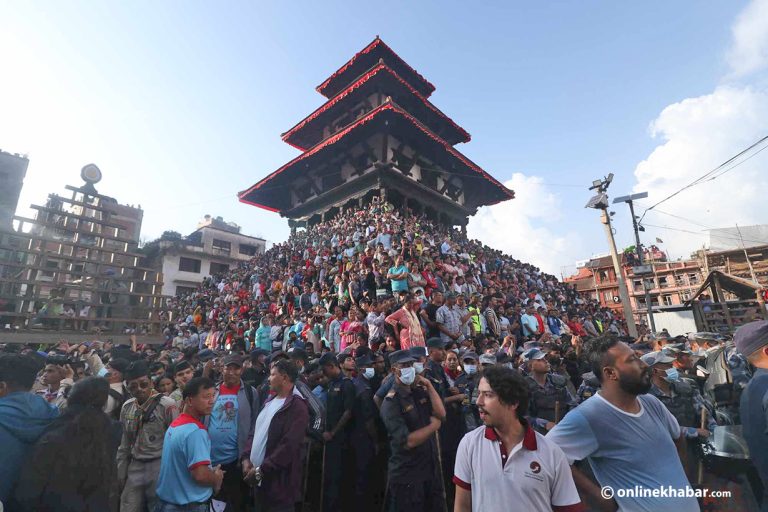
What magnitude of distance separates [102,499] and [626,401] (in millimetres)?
3539

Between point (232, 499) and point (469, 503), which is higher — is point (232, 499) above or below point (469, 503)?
below

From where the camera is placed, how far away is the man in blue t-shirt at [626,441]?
184 cm

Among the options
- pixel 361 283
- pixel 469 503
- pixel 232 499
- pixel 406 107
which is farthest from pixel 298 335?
pixel 406 107

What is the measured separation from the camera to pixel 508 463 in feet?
5.77

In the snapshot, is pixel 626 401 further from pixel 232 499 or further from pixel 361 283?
pixel 361 283

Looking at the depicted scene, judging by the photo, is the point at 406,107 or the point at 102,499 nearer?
the point at 102,499

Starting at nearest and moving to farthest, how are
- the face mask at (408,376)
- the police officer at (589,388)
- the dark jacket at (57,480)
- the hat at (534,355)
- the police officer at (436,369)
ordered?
the dark jacket at (57,480)
the face mask at (408,376)
the police officer at (589,388)
the police officer at (436,369)
the hat at (534,355)

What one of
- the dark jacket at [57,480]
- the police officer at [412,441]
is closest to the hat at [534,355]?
the police officer at [412,441]

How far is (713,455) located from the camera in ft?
10.0

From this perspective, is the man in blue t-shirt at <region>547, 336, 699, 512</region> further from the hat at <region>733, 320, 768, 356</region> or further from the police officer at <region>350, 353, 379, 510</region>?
the police officer at <region>350, 353, 379, 510</region>

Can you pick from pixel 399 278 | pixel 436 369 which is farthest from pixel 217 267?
pixel 436 369

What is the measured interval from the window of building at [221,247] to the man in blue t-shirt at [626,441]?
3762 cm

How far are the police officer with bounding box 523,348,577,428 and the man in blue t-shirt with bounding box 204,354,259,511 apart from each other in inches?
126

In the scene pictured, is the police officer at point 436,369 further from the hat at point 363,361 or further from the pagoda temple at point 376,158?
the pagoda temple at point 376,158
